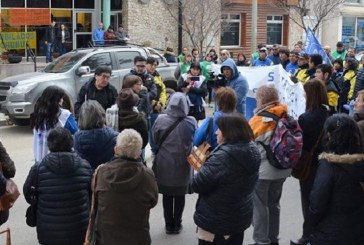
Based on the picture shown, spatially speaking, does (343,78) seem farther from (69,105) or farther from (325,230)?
(325,230)

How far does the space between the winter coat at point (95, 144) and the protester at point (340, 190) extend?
2027 millimetres

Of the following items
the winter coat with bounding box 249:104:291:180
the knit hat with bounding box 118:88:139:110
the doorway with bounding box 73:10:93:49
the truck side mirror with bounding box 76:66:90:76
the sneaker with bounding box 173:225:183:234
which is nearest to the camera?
the winter coat with bounding box 249:104:291:180

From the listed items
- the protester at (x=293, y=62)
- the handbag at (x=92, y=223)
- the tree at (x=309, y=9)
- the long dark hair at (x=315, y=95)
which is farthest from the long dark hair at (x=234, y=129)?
the tree at (x=309, y=9)

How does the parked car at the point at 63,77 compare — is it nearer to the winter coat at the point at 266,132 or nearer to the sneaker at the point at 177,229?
the sneaker at the point at 177,229

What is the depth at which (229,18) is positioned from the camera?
94.9 feet

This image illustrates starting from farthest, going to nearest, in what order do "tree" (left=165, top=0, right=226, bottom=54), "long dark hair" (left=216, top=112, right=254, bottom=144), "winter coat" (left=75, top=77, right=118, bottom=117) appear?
1. "tree" (left=165, top=0, right=226, bottom=54)
2. "winter coat" (left=75, top=77, right=118, bottom=117)
3. "long dark hair" (left=216, top=112, right=254, bottom=144)

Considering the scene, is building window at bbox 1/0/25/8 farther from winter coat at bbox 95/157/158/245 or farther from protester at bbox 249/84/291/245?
winter coat at bbox 95/157/158/245

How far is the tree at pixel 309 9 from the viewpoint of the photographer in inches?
1074

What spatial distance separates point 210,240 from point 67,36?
22395 millimetres

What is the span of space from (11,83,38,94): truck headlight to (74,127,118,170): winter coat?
833cm

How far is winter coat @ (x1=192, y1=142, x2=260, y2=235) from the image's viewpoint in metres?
4.44

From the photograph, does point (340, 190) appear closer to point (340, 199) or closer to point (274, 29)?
point (340, 199)

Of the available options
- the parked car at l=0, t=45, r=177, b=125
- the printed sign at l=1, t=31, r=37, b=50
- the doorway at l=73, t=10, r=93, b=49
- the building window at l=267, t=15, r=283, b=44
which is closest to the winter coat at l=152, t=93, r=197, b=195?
the parked car at l=0, t=45, r=177, b=125

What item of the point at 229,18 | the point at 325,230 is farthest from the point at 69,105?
the point at 229,18
